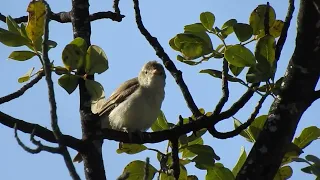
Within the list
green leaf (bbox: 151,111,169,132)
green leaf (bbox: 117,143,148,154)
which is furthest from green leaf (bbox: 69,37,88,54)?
green leaf (bbox: 151,111,169,132)

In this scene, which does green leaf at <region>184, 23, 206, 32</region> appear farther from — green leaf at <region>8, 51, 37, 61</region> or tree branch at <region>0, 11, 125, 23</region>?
green leaf at <region>8, 51, 37, 61</region>

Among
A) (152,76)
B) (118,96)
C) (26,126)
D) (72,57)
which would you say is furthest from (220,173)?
(152,76)

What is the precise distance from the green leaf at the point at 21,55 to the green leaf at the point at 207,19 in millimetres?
1016

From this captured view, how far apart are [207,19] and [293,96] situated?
27.9 inches

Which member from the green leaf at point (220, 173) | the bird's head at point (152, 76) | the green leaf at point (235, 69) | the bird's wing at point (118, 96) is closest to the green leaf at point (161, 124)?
the green leaf at point (220, 173)

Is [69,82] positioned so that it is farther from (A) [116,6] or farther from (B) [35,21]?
(A) [116,6]

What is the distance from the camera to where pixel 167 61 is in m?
4.23

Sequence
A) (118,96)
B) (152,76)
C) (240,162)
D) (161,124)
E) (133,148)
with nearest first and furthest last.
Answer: (240,162), (133,148), (161,124), (118,96), (152,76)

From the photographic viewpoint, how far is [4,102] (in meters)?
3.57

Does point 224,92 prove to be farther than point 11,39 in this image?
Yes

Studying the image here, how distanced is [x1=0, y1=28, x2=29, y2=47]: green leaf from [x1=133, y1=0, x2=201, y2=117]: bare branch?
859 mm

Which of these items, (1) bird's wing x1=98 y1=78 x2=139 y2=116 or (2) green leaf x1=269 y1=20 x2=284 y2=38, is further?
(1) bird's wing x1=98 y1=78 x2=139 y2=116

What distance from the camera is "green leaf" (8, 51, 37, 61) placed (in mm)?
3633

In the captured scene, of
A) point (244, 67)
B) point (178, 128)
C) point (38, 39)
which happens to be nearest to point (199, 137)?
point (178, 128)
